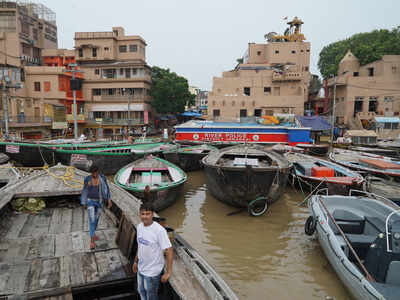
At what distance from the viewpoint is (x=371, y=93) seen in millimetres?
33000

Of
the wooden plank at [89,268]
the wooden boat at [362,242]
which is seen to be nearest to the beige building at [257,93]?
the wooden boat at [362,242]

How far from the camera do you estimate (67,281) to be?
4086 millimetres

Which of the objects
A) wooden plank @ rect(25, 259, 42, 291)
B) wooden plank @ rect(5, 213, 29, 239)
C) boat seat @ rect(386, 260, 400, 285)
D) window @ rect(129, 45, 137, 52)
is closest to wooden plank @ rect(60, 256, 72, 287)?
wooden plank @ rect(25, 259, 42, 291)

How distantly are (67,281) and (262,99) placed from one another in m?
31.1

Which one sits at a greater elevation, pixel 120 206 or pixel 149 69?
pixel 149 69

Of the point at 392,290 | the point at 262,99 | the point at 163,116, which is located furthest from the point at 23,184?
the point at 163,116

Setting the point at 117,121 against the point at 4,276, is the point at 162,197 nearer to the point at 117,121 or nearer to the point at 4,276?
the point at 4,276

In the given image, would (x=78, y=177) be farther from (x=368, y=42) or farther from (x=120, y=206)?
(x=368, y=42)

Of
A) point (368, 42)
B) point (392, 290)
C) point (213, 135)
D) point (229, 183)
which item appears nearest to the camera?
point (392, 290)

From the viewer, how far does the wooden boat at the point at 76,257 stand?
372 cm

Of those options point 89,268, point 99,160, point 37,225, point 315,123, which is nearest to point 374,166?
point 89,268

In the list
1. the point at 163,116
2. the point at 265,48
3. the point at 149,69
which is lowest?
the point at 163,116

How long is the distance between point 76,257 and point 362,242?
6.10 meters

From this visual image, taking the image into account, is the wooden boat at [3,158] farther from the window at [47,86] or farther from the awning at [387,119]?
the awning at [387,119]
